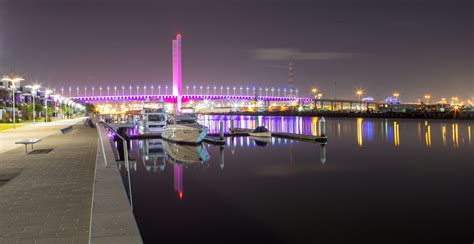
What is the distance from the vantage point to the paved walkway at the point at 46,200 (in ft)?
21.0

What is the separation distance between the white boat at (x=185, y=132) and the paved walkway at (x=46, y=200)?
1357cm

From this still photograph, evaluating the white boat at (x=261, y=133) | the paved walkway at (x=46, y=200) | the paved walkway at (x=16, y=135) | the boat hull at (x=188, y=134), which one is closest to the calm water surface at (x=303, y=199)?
the paved walkway at (x=46, y=200)

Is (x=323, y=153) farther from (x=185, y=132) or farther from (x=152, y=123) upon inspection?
(x=152, y=123)

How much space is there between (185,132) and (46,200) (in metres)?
20.1

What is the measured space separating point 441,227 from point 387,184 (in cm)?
529

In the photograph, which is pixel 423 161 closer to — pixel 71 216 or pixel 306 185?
pixel 306 185

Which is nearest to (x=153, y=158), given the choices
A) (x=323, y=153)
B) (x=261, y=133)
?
(x=323, y=153)

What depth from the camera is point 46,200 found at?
332 inches

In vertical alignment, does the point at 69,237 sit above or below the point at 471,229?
above

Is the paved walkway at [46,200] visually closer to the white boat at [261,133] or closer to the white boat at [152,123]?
the white boat at [261,133]

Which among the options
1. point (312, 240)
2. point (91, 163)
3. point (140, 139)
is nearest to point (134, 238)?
point (312, 240)

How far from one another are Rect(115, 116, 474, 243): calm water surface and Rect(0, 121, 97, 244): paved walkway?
5.15ft

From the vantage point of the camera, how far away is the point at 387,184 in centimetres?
1452

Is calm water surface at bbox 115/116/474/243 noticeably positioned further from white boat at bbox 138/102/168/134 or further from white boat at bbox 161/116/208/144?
white boat at bbox 138/102/168/134
